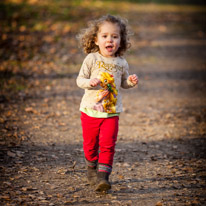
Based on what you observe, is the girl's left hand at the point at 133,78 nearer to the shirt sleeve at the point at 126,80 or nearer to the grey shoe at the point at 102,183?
the shirt sleeve at the point at 126,80

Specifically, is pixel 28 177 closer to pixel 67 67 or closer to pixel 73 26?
pixel 67 67

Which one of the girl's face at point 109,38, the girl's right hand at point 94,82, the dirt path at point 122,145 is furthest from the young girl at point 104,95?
the dirt path at point 122,145

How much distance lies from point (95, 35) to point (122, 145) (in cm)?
202

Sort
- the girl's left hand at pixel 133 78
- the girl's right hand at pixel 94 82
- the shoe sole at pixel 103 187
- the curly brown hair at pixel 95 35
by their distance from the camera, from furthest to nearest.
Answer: the curly brown hair at pixel 95 35 < the girl's left hand at pixel 133 78 < the shoe sole at pixel 103 187 < the girl's right hand at pixel 94 82

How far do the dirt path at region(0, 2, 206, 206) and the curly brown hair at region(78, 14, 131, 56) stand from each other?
21.5 inches

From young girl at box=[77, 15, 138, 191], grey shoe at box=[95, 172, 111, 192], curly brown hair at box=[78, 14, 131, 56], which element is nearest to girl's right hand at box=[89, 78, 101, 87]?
young girl at box=[77, 15, 138, 191]

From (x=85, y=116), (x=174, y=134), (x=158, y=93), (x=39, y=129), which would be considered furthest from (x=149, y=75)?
(x=85, y=116)

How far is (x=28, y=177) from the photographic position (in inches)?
151

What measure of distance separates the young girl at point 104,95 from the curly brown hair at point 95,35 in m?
0.02

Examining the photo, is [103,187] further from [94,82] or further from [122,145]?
[122,145]

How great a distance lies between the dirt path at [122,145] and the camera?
11.8 feet

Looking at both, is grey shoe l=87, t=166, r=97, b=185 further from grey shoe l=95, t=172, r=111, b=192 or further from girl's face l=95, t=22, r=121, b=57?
girl's face l=95, t=22, r=121, b=57

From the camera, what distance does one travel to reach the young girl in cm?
351

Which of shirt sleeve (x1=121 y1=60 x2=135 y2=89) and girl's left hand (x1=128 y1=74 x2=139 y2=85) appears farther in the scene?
shirt sleeve (x1=121 y1=60 x2=135 y2=89)
